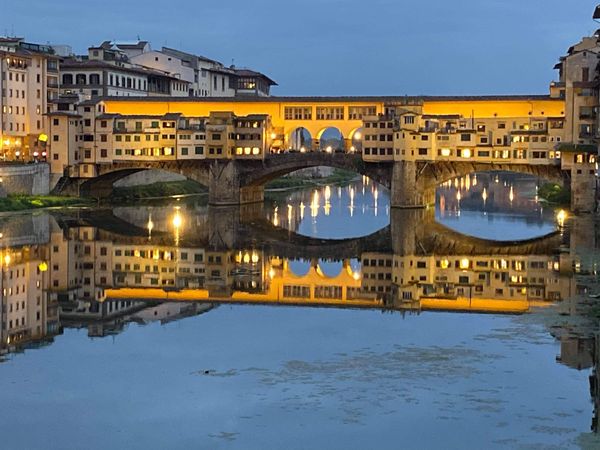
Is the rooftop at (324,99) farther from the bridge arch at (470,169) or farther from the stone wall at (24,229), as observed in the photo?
the stone wall at (24,229)

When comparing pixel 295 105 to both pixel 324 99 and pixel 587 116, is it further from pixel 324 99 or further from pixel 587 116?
pixel 587 116

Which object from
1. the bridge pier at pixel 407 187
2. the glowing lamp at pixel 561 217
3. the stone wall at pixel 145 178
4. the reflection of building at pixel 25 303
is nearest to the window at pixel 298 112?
the bridge pier at pixel 407 187

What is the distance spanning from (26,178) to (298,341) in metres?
36.8

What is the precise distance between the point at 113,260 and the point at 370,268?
8406 mm

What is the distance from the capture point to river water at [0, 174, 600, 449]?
15242mm

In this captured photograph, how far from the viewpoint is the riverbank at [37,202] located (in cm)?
5034

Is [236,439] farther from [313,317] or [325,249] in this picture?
[325,249]

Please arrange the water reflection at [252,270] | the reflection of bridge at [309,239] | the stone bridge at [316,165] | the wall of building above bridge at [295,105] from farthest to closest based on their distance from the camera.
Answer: the wall of building above bridge at [295,105]
the stone bridge at [316,165]
the reflection of bridge at [309,239]
the water reflection at [252,270]

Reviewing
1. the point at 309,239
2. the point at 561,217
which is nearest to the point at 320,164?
the point at 561,217

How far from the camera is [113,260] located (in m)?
34.7

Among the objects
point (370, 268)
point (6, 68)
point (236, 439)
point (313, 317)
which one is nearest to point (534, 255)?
point (370, 268)

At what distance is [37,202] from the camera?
176 ft

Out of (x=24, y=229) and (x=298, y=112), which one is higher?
(x=298, y=112)

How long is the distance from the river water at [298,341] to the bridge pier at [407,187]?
42.5 ft
